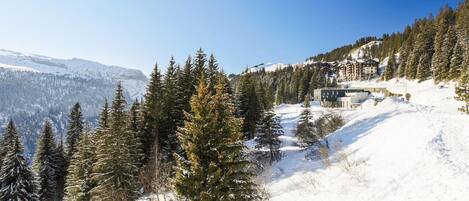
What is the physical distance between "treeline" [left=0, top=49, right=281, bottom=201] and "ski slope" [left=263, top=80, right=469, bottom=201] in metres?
4.61

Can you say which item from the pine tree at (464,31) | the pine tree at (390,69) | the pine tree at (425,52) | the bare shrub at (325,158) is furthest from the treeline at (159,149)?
the pine tree at (390,69)

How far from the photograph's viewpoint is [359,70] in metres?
156

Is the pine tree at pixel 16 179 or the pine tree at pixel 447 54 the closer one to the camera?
the pine tree at pixel 16 179

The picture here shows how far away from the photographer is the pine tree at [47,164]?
49.9 meters

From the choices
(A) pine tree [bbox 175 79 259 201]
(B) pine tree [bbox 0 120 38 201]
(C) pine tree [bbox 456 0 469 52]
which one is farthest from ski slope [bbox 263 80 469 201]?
(C) pine tree [bbox 456 0 469 52]

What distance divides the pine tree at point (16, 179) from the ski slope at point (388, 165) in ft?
76.6

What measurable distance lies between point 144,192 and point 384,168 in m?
22.5

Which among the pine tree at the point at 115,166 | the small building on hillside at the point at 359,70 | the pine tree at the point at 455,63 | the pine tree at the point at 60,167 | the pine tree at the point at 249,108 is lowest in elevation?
the pine tree at the point at 60,167

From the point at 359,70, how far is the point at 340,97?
57.9 metres

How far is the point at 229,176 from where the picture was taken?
19.3m

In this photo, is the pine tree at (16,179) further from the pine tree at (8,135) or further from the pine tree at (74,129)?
the pine tree at (74,129)

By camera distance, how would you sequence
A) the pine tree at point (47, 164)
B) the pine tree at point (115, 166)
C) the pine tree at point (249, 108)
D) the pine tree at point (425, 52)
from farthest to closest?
the pine tree at point (425, 52), the pine tree at point (249, 108), the pine tree at point (47, 164), the pine tree at point (115, 166)

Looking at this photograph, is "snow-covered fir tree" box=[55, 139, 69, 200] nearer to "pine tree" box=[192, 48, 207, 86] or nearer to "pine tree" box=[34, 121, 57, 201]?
"pine tree" box=[34, 121, 57, 201]

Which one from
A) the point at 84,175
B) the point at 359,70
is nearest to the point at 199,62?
the point at 84,175
